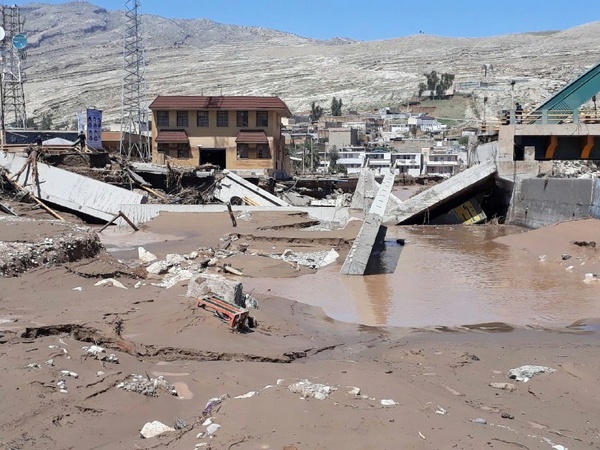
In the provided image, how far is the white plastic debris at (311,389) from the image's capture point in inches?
255

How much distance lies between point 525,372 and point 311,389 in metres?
3.01

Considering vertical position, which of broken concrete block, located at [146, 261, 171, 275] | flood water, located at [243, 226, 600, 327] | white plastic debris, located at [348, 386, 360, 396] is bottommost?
flood water, located at [243, 226, 600, 327]

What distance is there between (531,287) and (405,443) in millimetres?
12253

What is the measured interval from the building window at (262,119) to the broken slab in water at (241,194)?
475 inches

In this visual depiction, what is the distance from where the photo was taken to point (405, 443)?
5480mm

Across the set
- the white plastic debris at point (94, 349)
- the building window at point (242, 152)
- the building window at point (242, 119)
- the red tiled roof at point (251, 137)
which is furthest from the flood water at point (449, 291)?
the building window at point (242, 119)

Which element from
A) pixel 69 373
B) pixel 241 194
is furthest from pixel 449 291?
pixel 241 194

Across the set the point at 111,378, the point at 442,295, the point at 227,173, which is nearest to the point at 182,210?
the point at 227,173

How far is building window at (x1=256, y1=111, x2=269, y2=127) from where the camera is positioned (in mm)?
45281

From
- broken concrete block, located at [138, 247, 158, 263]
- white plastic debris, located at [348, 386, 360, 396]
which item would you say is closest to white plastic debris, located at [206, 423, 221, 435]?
white plastic debris, located at [348, 386, 360, 396]

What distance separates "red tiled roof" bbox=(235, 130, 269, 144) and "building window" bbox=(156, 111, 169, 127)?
4772 mm

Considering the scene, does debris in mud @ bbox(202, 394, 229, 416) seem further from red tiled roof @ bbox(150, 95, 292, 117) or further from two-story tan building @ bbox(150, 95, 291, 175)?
red tiled roof @ bbox(150, 95, 292, 117)

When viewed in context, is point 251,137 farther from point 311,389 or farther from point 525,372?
point 311,389

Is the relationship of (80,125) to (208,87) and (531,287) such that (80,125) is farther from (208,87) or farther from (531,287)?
(208,87)
